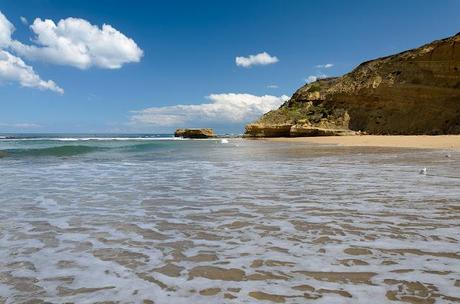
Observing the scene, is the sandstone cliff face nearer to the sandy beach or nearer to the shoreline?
the shoreline

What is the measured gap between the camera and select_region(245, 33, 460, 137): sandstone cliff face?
1578 inches

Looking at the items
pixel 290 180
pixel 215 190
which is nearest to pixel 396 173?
pixel 290 180

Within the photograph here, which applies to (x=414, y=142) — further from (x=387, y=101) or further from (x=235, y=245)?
(x=235, y=245)

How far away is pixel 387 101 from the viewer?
151ft

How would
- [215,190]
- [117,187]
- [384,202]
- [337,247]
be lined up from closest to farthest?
[337,247] → [384,202] → [215,190] → [117,187]

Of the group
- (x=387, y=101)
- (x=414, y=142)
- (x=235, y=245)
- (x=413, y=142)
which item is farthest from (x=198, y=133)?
(x=235, y=245)

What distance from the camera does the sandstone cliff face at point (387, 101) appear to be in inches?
1578

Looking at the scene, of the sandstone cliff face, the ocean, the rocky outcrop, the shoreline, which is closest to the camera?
the ocean

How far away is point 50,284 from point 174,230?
71.1 inches

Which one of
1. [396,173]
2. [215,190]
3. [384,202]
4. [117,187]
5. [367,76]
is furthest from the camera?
[367,76]

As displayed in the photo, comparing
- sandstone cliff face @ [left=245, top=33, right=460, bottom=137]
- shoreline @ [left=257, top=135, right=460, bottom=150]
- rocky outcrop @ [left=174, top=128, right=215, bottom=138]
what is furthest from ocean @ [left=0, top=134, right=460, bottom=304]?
rocky outcrop @ [left=174, top=128, right=215, bottom=138]

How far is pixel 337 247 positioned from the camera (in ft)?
12.5

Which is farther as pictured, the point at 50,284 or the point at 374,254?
the point at 374,254

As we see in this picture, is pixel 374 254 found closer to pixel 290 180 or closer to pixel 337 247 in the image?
pixel 337 247
